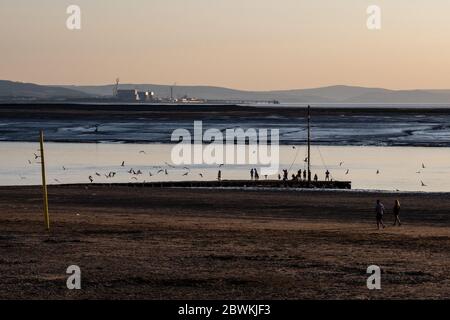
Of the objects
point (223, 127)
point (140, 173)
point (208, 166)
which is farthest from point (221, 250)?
point (223, 127)

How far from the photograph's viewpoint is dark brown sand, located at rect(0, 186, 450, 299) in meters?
18.4

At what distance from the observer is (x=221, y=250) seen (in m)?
23.8

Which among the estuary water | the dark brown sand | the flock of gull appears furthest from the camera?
the flock of gull

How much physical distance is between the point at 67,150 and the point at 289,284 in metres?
66.6

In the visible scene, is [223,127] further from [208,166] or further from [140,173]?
[140,173]

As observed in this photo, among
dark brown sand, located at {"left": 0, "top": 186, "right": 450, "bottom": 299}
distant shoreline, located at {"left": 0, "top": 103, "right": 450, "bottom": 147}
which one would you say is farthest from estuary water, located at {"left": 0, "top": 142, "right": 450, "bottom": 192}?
dark brown sand, located at {"left": 0, "top": 186, "right": 450, "bottom": 299}

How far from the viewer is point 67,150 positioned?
8350 centimetres

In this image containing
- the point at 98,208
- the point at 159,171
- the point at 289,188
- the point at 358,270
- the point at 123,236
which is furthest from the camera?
the point at 159,171

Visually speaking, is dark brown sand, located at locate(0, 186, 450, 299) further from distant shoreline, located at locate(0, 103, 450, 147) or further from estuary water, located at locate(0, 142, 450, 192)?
distant shoreline, located at locate(0, 103, 450, 147)

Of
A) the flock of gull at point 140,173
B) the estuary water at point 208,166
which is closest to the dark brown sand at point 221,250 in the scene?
the estuary water at point 208,166
